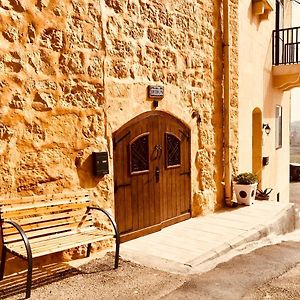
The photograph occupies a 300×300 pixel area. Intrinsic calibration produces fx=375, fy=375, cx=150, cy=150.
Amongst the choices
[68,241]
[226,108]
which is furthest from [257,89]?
[68,241]

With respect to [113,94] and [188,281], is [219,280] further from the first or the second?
[113,94]

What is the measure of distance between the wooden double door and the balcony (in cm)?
Answer: 518

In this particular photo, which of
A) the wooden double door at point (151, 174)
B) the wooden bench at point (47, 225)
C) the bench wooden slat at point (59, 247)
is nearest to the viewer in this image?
the bench wooden slat at point (59, 247)

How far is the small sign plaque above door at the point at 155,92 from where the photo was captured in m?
5.65

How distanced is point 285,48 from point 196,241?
835 cm

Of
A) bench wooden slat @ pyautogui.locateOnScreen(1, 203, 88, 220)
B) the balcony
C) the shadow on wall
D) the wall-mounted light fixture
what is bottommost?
bench wooden slat @ pyautogui.locateOnScreen(1, 203, 88, 220)

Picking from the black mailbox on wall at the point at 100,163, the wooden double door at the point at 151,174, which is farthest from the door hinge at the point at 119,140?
the black mailbox on wall at the point at 100,163

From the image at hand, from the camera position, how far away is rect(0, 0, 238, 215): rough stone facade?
400 centimetres

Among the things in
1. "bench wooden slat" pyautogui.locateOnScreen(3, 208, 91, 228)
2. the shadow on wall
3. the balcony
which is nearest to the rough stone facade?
the shadow on wall

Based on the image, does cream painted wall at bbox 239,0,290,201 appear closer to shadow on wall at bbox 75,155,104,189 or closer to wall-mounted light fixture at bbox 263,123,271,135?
wall-mounted light fixture at bbox 263,123,271,135

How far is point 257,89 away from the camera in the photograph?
935 cm

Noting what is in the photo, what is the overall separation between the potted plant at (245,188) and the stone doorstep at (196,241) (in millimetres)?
Result: 254

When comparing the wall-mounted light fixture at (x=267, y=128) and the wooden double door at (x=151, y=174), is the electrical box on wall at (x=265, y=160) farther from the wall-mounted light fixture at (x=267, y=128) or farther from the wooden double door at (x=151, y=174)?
the wooden double door at (x=151, y=174)

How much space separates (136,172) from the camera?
5523 millimetres
